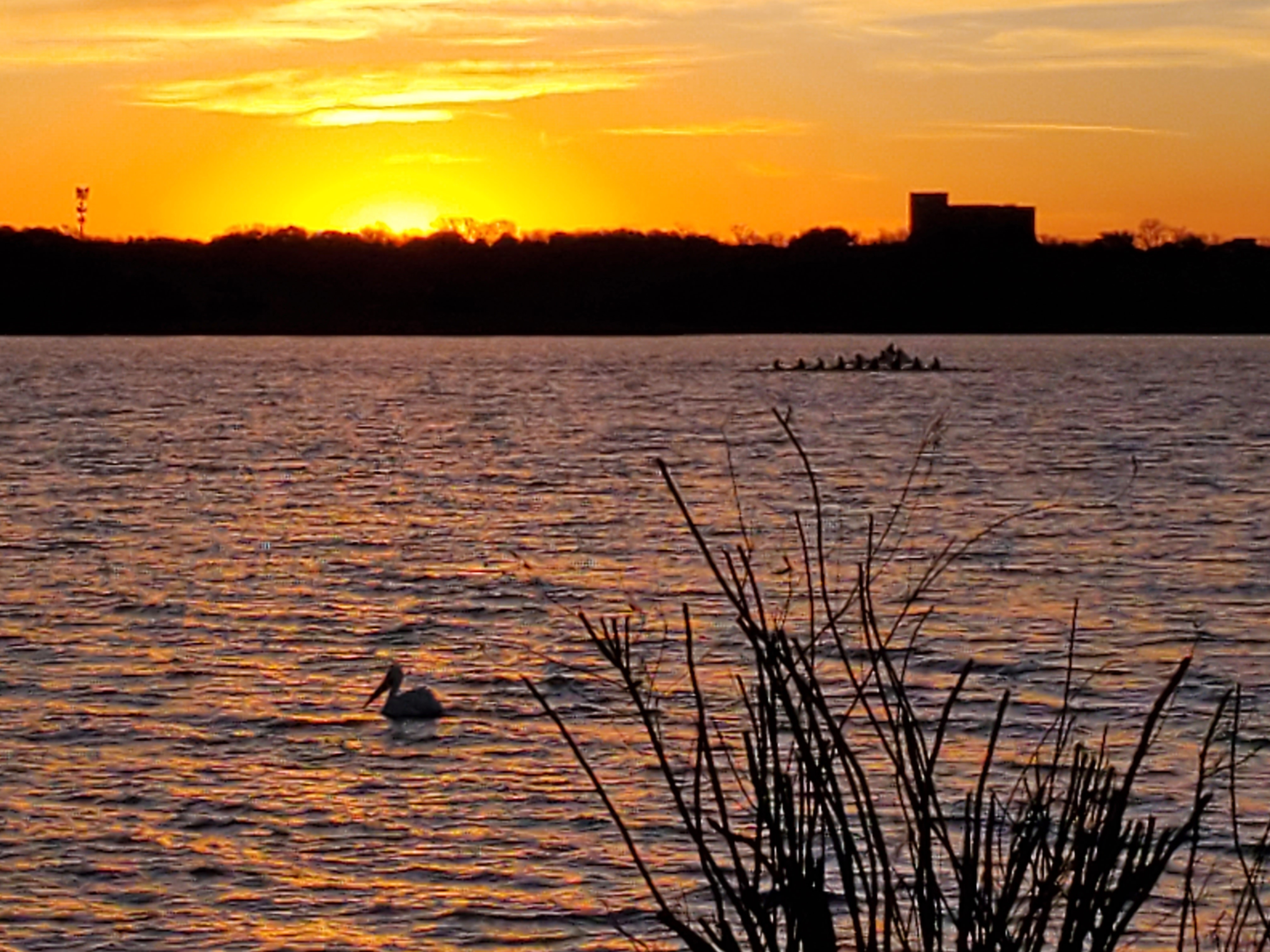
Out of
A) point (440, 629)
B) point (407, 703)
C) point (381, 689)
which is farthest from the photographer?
point (440, 629)

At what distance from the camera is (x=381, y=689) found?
17.6 metres

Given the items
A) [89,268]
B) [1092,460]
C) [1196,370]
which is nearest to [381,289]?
[89,268]

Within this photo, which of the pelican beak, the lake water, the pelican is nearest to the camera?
the lake water

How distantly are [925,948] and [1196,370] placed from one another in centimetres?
12512

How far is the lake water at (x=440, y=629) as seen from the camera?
12.4m

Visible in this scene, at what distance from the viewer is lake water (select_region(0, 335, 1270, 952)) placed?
12.4 meters

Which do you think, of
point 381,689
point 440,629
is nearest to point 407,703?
point 381,689

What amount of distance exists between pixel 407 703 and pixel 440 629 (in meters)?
6.12

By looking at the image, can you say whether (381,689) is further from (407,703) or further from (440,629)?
(440,629)

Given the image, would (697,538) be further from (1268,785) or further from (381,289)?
(381,289)

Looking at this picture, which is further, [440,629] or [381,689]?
[440,629]

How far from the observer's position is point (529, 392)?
103m

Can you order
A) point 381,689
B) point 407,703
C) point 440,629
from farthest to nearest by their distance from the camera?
point 440,629
point 381,689
point 407,703

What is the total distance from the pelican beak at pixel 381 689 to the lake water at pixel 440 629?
0.66 ft
